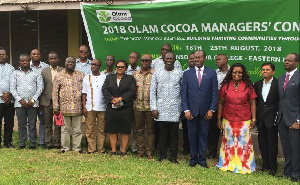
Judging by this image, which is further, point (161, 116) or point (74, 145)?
point (74, 145)

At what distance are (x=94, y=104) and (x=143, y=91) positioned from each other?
880 millimetres

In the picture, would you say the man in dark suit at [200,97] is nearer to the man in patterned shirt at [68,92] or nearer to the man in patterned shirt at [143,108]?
the man in patterned shirt at [143,108]

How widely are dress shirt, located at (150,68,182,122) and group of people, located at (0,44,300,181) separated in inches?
0.6

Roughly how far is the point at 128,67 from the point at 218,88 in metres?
1.63

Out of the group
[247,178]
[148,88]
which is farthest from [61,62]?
[247,178]

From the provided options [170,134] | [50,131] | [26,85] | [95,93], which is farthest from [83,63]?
[170,134]

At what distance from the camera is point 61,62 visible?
1031cm

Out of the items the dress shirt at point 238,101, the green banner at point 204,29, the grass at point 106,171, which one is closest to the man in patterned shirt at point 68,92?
the grass at point 106,171

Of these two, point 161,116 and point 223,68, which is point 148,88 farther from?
point 223,68

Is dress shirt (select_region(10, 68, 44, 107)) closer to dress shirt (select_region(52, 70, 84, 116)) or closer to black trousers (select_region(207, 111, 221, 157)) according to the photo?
dress shirt (select_region(52, 70, 84, 116))

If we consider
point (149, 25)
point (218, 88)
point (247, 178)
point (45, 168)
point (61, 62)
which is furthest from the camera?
point (61, 62)

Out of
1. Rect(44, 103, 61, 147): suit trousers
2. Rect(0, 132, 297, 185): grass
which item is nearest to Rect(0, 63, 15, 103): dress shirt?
Rect(44, 103, 61, 147): suit trousers

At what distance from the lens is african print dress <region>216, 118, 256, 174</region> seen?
5.99 meters

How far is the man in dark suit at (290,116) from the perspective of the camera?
5.43 metres
